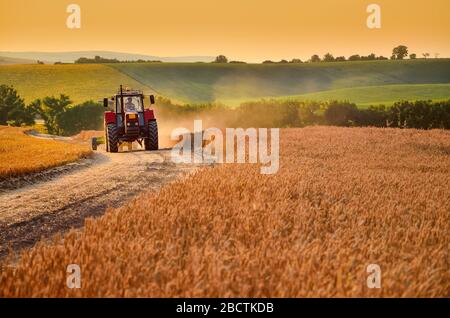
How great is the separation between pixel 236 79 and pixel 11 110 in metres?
57.1

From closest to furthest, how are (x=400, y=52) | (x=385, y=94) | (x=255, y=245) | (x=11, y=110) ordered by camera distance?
(x=255, y=245) < (x=11, y=110) < (x=385, y=94) < (x=400, y=52)

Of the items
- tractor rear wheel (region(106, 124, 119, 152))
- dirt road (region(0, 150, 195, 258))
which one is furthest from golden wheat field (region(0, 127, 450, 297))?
tractor rear wheel (region(106, 124, 119, 152))

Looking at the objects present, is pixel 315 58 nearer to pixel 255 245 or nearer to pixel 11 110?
pixel 11 110

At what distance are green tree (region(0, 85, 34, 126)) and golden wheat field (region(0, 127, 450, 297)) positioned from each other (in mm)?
60555

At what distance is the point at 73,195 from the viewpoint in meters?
10.7

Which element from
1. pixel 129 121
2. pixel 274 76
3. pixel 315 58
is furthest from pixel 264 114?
pixel 315 58

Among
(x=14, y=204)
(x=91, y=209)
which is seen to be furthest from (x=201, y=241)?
(x=14, y=204)

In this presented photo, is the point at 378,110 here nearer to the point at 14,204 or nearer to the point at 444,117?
the point at 444,117

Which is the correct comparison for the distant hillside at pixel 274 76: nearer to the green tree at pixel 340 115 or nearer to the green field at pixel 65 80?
the green field at pixel 65 80

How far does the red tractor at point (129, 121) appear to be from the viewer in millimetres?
21516

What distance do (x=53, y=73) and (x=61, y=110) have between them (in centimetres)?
4168

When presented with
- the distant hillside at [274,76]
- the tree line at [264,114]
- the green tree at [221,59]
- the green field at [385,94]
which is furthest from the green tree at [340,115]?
the green tree at [221,59]

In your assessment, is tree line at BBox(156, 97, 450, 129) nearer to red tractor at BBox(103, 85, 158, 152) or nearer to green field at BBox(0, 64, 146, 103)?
red tractor at BBox(103, 85, 158, 152)
